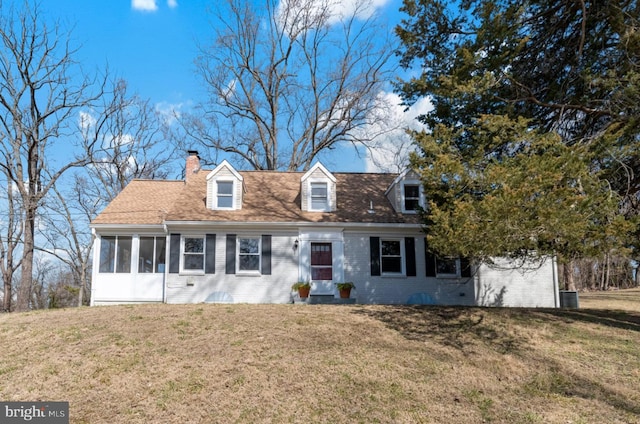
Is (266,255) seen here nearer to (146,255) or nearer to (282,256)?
(282,256)

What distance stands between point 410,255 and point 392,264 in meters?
0.73

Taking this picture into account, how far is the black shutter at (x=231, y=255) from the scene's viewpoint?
15977mm

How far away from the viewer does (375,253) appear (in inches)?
647

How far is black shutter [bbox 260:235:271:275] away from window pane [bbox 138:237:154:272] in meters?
4.31

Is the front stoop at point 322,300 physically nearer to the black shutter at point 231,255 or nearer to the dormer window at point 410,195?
the black shutter at point 231,255

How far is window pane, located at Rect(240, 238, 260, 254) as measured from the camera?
53.5 feet

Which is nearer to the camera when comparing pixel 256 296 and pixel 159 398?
pixel 159 398

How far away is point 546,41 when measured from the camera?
11312 mm

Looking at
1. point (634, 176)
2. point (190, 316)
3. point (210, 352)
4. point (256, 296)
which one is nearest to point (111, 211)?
point (256, 296)

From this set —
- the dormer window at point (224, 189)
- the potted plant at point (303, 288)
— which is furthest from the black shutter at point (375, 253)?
the dormer window at point (224, 189)

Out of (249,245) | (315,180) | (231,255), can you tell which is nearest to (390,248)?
(315,180)

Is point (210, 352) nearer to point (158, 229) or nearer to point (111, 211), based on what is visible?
point (158, 229)

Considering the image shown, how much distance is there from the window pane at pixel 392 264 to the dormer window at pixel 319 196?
9.81 ft

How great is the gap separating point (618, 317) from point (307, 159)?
19.8 m
